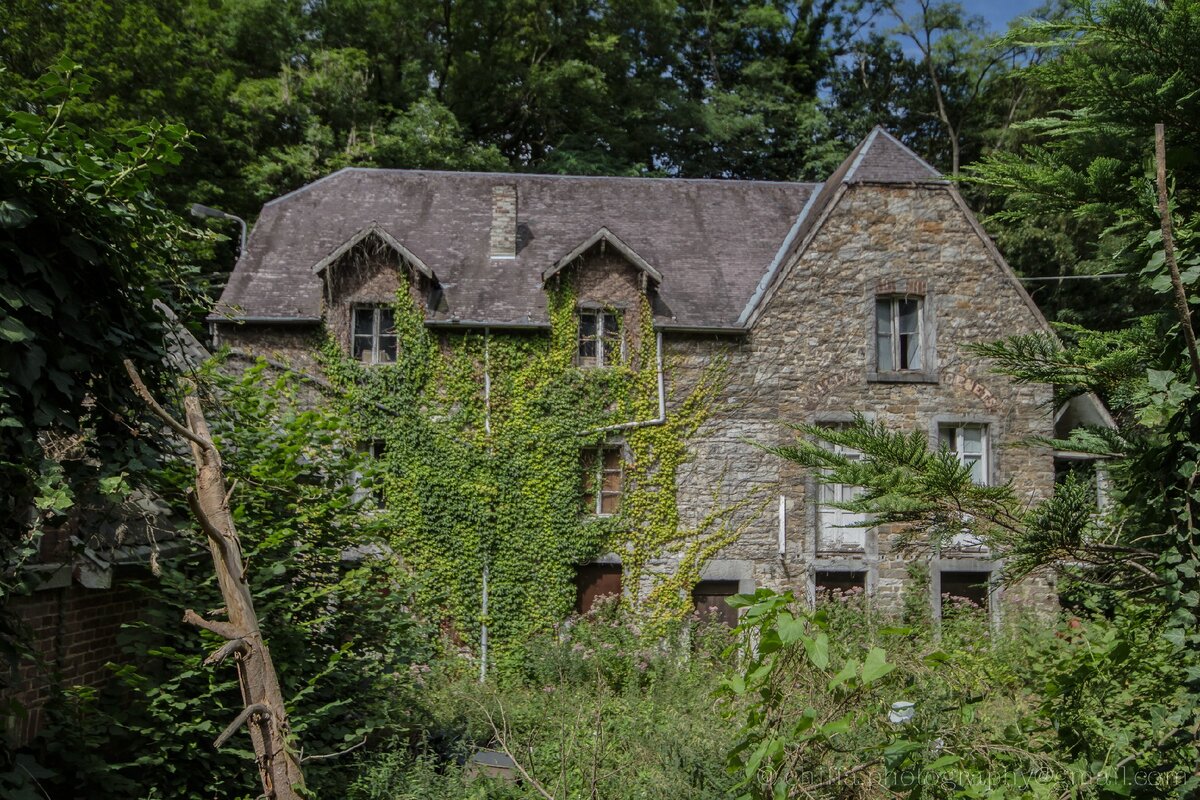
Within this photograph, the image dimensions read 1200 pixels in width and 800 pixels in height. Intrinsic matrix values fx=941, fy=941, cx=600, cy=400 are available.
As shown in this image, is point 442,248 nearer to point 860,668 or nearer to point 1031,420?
point 1031,420

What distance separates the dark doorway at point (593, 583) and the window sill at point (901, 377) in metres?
5.27

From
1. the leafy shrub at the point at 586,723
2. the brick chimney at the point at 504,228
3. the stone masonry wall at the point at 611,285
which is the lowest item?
the leafy shrub at the point at 586,723

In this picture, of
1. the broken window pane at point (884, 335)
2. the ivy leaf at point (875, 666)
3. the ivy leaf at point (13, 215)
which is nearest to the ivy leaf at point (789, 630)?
the ivy leaf at point (875, 666)

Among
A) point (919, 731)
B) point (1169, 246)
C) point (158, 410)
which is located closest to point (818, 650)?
point (919, 731)

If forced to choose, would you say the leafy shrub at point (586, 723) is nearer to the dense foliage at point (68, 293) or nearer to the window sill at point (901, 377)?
the dense foliage at point (68, 293)

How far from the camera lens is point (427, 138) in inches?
923

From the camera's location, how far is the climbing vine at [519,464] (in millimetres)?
14695

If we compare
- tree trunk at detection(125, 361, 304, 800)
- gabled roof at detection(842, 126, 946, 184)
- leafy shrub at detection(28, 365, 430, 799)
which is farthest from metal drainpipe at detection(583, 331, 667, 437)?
tree trunk at detection(125, 361, 304, 800)

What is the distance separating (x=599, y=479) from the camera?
50.5 ft

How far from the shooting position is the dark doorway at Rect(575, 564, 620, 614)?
15.1 m

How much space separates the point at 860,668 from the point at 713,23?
3031 centimetres

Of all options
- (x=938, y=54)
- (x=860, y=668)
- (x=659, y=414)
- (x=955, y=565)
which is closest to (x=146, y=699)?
(x=860, y=668)

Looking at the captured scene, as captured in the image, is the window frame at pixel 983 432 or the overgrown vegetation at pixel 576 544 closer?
the overgrown vegetation at pixel 576 544

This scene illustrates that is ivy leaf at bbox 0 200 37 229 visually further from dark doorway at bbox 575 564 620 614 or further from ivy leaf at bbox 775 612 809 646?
dark doorway at bbox 575 564 620 614
